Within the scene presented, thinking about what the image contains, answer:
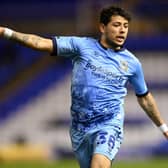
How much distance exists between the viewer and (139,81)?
41.0ft

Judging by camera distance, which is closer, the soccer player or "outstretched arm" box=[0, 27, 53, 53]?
"outstretched arm" box=[0, 27, 53, 53]

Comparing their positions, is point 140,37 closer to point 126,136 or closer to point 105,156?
point 126,136

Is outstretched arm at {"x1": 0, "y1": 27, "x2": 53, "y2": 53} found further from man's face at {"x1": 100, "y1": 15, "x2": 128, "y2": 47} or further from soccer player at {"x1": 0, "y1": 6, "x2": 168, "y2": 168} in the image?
man's face at {"x1": 100, "y1": 15, "x2": 128, "y2": 47}

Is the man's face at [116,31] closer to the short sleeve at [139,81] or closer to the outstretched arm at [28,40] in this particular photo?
the short sleeve at [139,81]

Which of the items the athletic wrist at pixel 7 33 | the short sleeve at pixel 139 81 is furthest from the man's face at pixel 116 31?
the athletic wrist at pixel 7 33

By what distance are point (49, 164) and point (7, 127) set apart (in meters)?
4.01

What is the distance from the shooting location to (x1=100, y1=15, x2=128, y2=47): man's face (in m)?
12.0

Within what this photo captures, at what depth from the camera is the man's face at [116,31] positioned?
472 inches

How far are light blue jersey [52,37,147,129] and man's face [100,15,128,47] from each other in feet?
0.45

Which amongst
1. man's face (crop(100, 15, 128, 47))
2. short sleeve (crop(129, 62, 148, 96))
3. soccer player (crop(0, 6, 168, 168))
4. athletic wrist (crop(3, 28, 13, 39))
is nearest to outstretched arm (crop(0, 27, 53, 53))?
athletic wrist (crop(3, 28, 13, 39))

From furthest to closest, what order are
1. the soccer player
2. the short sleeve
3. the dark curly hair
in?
the short sleeve < the dark curly hair < the soccer player

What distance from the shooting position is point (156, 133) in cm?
2531

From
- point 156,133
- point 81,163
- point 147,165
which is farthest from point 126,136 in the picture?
point 81,163

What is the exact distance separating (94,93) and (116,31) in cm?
77
